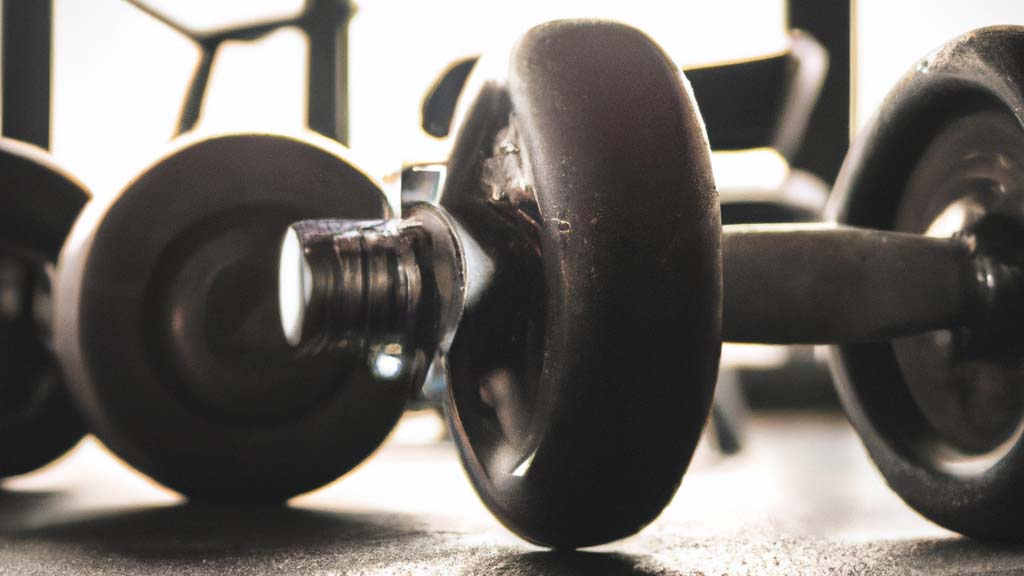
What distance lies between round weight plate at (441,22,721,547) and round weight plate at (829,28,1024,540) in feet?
0.53

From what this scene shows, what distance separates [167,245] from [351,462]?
151 mm

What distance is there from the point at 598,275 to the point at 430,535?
0.20 meters

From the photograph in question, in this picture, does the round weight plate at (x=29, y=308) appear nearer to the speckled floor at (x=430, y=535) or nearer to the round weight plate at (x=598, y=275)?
the speckled floor at (x=430, y=535)

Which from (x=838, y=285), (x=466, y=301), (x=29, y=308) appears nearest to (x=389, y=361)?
(x=466, y=301)

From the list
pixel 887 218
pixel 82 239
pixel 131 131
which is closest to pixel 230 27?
pixel 131 131

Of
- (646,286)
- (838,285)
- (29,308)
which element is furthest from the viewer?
(29,308)

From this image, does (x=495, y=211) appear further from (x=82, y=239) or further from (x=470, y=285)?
(x=82, y=239)

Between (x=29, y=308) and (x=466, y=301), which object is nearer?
(x=466, y=301)

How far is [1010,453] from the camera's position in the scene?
1.30 ft

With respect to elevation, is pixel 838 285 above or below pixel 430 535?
above

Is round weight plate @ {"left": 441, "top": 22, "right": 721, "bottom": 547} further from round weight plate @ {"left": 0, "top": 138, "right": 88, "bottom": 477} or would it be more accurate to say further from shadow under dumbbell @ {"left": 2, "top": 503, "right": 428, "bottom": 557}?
round weight plate @ {"left": 0, "top": 138, "right": 88, "bottom": 477}

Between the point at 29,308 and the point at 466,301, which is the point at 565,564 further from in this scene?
the point at 29,308

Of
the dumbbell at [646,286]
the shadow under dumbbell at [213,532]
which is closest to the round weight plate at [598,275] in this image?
the dumbbell at [646,286]

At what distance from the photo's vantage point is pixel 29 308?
0.63 m
